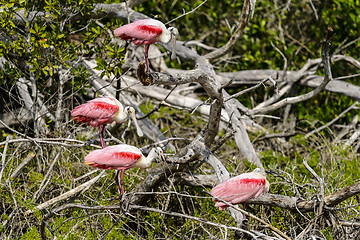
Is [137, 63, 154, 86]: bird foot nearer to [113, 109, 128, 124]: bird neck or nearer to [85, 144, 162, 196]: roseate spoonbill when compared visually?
[85, 144, 162, 196]: roseate spoonbill

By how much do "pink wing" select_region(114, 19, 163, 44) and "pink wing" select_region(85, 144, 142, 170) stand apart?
88 centimetres

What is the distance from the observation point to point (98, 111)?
4734mm

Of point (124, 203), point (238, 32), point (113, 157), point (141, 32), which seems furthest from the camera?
point (238, 32)

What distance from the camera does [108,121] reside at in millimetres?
4863

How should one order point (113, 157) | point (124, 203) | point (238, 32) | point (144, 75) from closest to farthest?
point (144, 75) < point (113, 157) < point (124, 203) < point (238, 32)

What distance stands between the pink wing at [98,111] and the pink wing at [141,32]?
557 mm

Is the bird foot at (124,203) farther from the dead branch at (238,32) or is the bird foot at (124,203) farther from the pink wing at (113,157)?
the dead branch at (238,32)

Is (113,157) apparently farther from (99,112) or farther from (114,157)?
(99,112)

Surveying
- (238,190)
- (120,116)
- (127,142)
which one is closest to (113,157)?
(120,116)

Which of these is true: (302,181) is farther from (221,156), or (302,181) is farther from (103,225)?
(103,225)

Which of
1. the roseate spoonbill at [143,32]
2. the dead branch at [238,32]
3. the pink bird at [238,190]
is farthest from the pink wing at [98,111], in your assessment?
the dead branch at [238,32]

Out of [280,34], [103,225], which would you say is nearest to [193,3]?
[280,34]

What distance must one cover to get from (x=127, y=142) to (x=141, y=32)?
2.57 meters

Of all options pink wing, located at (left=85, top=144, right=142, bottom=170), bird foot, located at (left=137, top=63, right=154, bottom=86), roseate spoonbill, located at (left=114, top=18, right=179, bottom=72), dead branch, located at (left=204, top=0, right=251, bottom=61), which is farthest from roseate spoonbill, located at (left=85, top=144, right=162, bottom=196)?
dead branch, located at (left=204, top=0, right=251, bottom=61)
